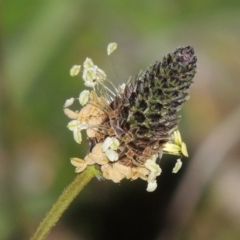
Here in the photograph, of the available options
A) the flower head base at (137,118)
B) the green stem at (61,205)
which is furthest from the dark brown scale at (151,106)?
the green stem at (61,205)

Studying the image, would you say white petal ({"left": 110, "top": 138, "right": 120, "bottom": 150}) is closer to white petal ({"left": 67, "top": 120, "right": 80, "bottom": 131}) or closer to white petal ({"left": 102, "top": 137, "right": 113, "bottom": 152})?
white petal ({"left": 102, "top": 137, "right": 113, "bottom": 152})

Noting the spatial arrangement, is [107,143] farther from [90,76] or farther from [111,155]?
[90,76]

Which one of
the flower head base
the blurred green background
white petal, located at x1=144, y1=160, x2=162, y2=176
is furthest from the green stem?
the blurred green background

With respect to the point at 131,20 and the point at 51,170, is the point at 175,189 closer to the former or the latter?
the point at 51,170

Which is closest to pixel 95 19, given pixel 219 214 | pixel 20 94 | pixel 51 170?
pixel 20 94

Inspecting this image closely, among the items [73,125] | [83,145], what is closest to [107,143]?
[73,125]
